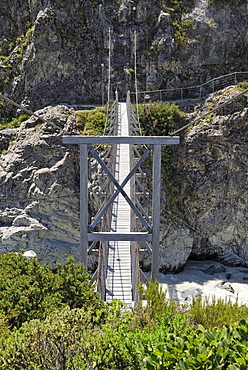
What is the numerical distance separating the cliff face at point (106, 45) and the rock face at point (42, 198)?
A: 3673 mm

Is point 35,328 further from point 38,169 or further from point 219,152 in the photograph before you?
point 219,152

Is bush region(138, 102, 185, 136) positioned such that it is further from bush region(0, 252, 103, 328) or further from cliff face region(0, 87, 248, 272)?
bush region(0, 252, 103, 328)

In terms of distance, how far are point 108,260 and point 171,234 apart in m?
6.41

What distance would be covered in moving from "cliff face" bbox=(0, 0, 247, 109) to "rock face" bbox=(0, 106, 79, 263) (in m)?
3.67

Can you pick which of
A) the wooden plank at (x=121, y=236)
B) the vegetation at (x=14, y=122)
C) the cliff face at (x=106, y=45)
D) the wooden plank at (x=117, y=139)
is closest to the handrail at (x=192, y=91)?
the cliff face at (x=106, y=45)

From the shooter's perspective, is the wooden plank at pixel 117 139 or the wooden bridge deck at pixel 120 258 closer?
the wooden plank at pixel 117 139

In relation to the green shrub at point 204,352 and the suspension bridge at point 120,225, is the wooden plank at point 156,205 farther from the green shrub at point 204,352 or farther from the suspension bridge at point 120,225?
the green shrub at point 204,352

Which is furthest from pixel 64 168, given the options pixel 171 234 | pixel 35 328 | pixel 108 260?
pixel 35 328

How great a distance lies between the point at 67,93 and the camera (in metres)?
14.6

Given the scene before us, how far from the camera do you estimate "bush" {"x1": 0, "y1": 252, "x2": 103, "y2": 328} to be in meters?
2.89

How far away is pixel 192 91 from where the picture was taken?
48.3 feet

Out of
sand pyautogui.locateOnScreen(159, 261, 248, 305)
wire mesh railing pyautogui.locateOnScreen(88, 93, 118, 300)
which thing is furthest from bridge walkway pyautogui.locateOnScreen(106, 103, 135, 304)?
sand pyautogui.locateOnScreen(159, 261, 248, 305)

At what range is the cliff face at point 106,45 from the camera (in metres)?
14.3

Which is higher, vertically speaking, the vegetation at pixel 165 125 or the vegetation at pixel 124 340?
the vegetation at pixel 165 125
